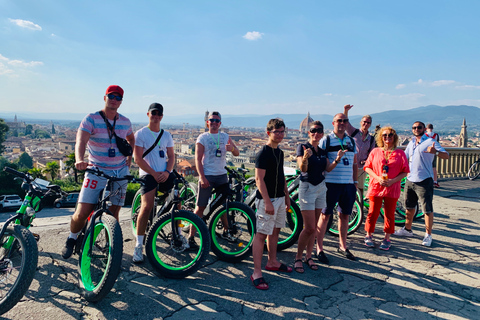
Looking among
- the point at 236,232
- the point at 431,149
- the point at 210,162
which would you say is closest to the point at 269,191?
the point at 236,232

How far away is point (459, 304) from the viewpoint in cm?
283

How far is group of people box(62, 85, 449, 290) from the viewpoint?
9.84 ft

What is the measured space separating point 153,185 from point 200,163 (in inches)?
25.9

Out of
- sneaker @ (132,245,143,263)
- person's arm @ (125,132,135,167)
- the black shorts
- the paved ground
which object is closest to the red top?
the paved ground

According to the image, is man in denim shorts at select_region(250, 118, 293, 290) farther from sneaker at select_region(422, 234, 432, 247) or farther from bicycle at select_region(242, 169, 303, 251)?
sneaker at select_region(422, 234, 432, 247)

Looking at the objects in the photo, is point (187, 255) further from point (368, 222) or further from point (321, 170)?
point (368, 222)

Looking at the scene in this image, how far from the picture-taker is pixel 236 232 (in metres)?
3.81

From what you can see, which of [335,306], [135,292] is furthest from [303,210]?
[135,292]

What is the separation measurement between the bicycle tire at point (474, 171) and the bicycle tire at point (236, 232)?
9.59m

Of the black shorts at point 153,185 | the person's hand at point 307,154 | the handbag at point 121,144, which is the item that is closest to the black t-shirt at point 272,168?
the person's hand at point 307,154

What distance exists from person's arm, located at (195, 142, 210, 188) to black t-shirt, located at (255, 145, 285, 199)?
0.95 metres

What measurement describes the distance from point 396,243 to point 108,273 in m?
3.78

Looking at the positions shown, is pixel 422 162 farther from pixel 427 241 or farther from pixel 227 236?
pixel 227 236

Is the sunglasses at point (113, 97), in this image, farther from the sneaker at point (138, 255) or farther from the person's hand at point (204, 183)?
the sneaker at point (138, 255)
